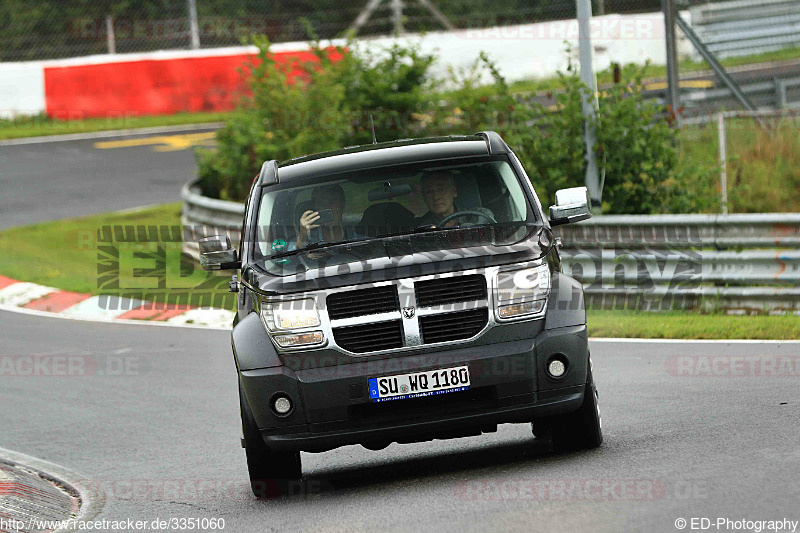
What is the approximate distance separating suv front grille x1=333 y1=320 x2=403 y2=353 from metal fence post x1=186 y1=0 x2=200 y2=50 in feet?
81.3

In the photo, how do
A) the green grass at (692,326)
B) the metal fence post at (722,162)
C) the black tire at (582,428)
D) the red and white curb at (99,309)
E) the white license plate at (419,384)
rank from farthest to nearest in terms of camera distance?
the metal fence post at (722,162), the red and white curb at (99,309), the green grass at (692,326), the black tire at (582,428), the white license plate at (419,384)

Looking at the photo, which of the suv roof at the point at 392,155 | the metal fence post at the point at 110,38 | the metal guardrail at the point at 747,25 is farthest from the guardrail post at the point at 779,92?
the suv roof at the point at 392,155

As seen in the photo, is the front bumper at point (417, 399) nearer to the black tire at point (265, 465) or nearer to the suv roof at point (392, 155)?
the black tire at point (265, 465)

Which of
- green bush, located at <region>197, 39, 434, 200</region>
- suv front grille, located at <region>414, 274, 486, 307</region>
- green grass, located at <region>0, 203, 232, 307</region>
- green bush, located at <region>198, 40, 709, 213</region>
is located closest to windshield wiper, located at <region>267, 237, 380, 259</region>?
suv front grille, located at <region>414, 274, 486, 307</region>

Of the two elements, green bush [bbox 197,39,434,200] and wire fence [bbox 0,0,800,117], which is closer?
green bush [bbox 197,39,434,200]

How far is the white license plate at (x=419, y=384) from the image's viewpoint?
6859mm

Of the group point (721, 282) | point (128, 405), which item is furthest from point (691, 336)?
point (128, 405)

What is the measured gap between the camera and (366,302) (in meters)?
6.93

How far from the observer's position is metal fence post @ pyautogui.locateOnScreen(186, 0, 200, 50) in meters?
30.5

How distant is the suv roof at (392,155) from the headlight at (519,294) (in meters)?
1.29

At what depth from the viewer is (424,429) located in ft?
22.7

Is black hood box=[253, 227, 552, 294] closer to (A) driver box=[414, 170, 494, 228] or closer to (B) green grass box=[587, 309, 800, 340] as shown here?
(A) driver box=[414, 170, 494, 228]

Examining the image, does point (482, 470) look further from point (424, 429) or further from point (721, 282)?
point (721, 282)

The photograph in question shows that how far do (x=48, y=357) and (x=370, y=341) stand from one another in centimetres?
709
